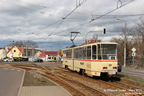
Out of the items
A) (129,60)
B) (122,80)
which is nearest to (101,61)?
(122,80)

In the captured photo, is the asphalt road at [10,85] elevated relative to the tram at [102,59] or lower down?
lower down

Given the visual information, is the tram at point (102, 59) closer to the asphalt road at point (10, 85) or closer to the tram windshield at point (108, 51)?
the tram windshield at point (108, 51)

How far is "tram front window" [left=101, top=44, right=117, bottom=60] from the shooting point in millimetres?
13047

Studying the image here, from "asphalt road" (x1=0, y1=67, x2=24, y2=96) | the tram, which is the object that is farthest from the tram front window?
"asphalt road" (x1=0, y1=67, x2=24, y2=96)

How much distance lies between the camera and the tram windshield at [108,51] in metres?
13.0

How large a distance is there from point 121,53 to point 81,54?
19661 mm

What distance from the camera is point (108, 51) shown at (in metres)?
13.2

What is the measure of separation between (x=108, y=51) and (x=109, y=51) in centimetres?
9

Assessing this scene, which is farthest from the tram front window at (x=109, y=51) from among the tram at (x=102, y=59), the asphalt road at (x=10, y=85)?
the asphalt road at (x=10, y=85)

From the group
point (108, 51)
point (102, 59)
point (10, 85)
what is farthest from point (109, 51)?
point (10, 85)

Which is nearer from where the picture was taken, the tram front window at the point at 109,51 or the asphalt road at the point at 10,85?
the asphalt road at the point at 10,85

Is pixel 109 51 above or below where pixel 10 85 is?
above

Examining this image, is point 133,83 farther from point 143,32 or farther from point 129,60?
point 143,32

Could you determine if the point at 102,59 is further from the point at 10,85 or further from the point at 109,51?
the point at 10,85
